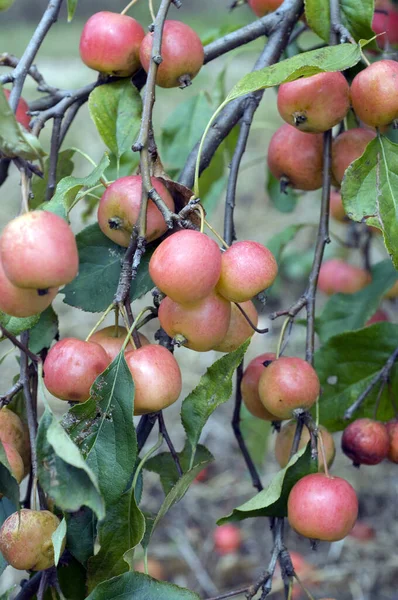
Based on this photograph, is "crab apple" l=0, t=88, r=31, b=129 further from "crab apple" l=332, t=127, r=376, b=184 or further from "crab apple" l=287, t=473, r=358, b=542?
"crab apple" l=287, t=473, r=358, b=542

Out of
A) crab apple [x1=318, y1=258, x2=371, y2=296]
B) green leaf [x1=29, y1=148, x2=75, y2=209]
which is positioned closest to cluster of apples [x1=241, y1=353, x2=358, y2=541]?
green leaf [x1=29, y1=148, x2=75, y2=209]

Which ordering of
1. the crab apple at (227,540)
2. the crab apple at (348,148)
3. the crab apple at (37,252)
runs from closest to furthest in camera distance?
1. the crab apple at (37,252)
2. the crab apple at (348,148)
3. the crab apple at (227,540)

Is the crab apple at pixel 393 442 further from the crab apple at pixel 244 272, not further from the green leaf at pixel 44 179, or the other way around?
the green leaf at pixel 44 179

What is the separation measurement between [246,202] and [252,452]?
183 cm

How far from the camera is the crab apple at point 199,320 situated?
58 centimetres

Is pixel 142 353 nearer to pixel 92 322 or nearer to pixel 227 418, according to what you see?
pixel 227 418

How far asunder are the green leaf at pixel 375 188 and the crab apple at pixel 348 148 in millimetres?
40

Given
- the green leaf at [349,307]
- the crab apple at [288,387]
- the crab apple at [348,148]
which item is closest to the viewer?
the crab apple at [288,387]

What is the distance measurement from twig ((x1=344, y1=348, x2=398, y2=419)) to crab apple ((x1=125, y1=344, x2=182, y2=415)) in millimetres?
312

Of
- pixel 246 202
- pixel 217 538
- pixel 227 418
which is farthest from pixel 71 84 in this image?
pixel 217 538

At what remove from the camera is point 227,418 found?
1984 mm

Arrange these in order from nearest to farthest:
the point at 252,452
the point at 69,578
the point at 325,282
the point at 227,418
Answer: the point at 69,578
the point at 252,452
the point at 325,282
the point at 227,418

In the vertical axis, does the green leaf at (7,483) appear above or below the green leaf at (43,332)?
above

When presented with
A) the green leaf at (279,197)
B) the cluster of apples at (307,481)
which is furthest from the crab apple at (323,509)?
the green leaf at (279,197)
